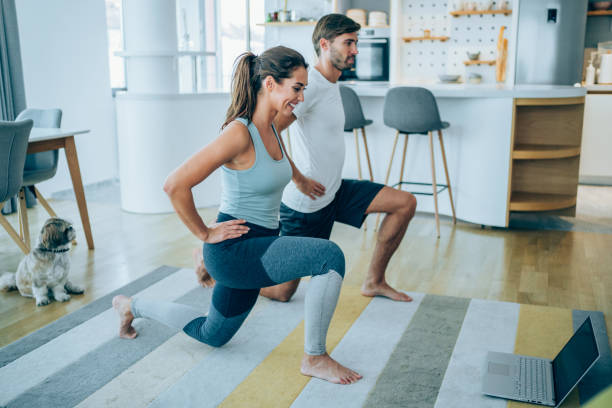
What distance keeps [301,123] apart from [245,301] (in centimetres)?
84

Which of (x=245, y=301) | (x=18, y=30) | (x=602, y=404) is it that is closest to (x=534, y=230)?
(x=245, y=301)

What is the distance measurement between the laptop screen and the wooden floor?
2.49 ft

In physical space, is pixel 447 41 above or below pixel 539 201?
above

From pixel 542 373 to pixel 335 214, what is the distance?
1.06 metres

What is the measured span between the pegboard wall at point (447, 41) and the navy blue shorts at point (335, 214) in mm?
4667

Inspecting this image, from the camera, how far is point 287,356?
238 centimetres

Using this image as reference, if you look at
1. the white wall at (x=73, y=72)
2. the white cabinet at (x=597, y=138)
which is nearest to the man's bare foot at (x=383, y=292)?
the white wall at (x=73, y=72)

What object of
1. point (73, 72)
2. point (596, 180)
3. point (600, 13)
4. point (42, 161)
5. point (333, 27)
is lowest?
point (596, 180)

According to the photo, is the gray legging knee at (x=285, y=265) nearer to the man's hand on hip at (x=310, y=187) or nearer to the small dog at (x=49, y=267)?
the man's hand on hip at (x=310, y=187)

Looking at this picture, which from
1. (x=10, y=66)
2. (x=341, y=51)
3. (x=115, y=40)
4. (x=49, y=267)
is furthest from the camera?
(x=115, y=40)

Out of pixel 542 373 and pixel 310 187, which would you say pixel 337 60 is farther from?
pixel 542 373

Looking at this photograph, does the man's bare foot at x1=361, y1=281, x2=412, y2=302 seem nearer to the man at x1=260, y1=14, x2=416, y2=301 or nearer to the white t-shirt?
the man at x1=260, y1=14, x2=416, y2=301

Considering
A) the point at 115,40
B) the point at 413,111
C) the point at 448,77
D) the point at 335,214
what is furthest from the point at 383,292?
the point at 115,40

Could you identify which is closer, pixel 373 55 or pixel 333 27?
pixel 333 27
